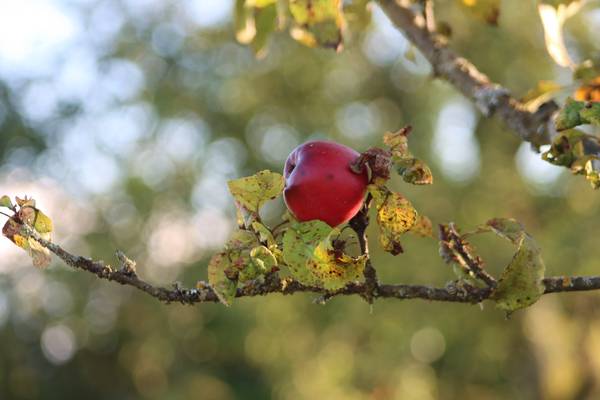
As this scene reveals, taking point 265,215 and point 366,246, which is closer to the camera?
point 366,246

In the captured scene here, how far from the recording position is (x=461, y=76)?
44.8 inches

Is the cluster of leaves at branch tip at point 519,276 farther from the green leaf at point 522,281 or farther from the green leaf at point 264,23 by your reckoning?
the green leaf at point 264,23

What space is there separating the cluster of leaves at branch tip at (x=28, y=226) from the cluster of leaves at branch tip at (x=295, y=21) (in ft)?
1.32

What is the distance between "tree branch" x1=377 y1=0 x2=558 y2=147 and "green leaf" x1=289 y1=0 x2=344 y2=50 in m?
0.21

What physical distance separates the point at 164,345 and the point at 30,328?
1.62 m

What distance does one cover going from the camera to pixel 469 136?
9922mm

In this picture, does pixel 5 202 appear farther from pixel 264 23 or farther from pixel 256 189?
pixel 264 23

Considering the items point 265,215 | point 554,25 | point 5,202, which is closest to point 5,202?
point 5,202

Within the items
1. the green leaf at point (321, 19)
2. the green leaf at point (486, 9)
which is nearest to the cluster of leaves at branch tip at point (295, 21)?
the green leaf at point (321, 19)

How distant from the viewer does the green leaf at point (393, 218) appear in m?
0.69

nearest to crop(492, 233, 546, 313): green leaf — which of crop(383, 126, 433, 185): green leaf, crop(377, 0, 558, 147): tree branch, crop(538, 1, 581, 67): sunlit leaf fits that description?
crop(383, 126, 433, 185): green leaf

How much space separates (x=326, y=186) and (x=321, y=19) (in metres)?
0.31

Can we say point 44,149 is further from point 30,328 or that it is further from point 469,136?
point 469,136

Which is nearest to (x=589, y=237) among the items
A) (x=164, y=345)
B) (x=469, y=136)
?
(x=469, y=136)
